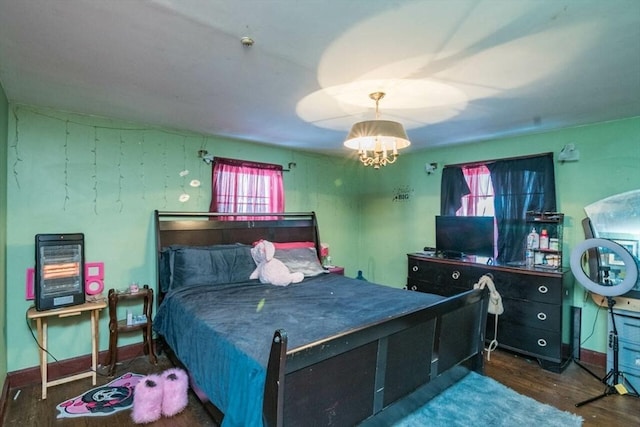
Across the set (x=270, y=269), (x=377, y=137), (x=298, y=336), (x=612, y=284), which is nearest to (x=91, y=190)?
(x=270, y=269)

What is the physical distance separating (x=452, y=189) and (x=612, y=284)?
6.35 ft

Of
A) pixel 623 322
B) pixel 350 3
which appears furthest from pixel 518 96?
pixel 623 322

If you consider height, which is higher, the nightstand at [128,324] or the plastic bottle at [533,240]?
the plastic bottle at [533,240]

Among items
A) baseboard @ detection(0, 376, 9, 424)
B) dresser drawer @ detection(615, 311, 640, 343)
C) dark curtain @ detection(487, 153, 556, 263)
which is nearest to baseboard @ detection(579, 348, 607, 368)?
dresser drawer @ detection(615, 311, 640, 343)

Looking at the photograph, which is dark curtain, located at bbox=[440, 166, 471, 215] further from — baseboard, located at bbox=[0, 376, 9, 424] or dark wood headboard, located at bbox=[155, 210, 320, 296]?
baseboard, located at bbox=[0, 376, 9, 424]

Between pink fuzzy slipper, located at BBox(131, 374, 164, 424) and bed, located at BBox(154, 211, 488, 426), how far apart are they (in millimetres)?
247

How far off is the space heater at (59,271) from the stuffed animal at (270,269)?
4.94ft

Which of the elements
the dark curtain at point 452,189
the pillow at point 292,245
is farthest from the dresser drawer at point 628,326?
the pillow at point 292,245

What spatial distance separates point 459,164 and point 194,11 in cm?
370

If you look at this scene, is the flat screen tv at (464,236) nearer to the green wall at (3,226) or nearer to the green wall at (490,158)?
the green wall at (490,158)

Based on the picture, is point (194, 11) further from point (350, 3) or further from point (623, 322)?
point (623, 322)

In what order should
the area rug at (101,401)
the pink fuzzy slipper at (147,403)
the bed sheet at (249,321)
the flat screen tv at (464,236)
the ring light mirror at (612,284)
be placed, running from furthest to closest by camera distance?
the flat screen tv at (464,236)
the ring light mirror at (612,284)
the area rug at (101,401)
the pink fuzzy slipper at (147,403)
the bed sheet at (249,321)

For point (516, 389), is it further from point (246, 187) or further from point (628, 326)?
point (246, 187)

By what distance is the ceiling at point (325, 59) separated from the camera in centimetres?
144
